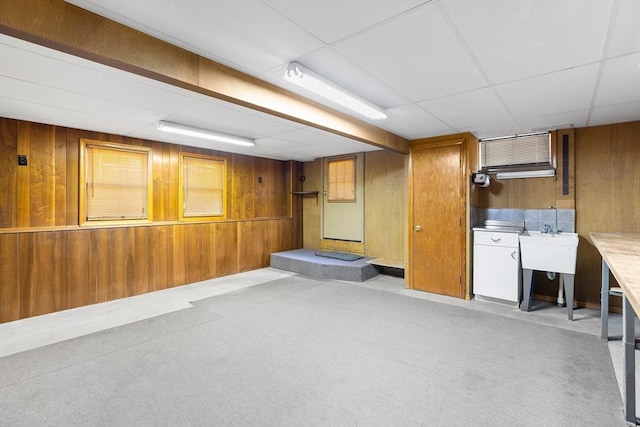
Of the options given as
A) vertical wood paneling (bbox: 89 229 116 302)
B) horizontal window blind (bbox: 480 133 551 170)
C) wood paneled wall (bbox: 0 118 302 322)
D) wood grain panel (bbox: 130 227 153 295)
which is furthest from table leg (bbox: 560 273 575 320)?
vertical wood paneling (bbox: 89 229 116 302)

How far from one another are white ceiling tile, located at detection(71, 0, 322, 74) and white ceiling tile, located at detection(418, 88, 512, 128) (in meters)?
1.63

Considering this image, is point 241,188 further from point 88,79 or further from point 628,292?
point 628,292

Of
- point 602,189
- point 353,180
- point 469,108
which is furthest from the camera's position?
point 353,180

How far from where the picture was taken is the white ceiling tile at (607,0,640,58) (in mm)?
1578

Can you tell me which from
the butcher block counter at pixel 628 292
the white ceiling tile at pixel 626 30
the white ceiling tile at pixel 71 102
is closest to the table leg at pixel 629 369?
the butcher block counter at pixel 628 292

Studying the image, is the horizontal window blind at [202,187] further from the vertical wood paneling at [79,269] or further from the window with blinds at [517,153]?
the window with blinds at [517,153]

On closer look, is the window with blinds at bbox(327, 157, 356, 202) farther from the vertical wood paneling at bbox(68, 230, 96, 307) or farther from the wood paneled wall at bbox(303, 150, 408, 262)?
the vertical wood paneling at bbox(68, 230, 96, 307)

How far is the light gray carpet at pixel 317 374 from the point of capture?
194 cm

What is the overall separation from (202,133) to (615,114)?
4908mm

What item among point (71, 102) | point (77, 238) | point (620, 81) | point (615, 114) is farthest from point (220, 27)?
point (615, 114)

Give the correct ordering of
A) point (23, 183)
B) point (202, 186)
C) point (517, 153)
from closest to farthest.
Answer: point (23, 183) → point (517, 153) → point (202, 186)

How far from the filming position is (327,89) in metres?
2.59

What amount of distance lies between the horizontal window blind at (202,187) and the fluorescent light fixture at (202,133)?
1024 millimetres

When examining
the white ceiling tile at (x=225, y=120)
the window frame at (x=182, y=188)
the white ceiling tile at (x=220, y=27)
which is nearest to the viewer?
the white ceiling tile at (x=220, y=27)
